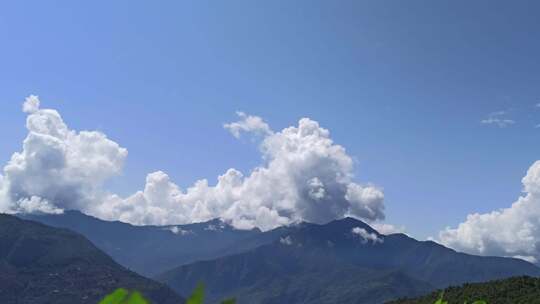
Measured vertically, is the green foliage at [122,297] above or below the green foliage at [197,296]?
below

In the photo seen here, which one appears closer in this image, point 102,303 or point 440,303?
point 102,303

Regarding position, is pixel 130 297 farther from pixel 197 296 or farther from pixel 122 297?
pixel 197 296

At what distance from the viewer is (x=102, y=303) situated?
2371mm

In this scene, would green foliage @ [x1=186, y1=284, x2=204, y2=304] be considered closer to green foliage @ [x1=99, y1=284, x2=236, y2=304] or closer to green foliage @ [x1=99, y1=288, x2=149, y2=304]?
green foliage @ [x1=99, y1=284, x2=236, y2=304]

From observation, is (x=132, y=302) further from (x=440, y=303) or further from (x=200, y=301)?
(x=440, y=303)

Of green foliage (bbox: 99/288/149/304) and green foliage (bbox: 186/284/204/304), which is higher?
green foliage (bbox: 186/284/204/304)

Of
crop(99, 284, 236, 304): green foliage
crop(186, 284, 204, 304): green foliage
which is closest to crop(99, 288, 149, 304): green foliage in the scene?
crop(99, 284, 236, 304): green foliage

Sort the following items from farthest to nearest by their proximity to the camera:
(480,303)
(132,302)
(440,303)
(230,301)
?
(480,303)
(440,303)
(230,301)
(132,302)

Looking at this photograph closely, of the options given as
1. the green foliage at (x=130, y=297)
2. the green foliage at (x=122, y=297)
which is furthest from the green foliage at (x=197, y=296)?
the green foliage at (x=122, y=297)

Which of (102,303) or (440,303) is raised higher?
(440,303)

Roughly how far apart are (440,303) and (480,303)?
13.7 inches

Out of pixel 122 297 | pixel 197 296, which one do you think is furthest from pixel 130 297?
pixel 197 296

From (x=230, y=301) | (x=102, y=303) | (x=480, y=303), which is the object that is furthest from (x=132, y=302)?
(x=480, y=303)

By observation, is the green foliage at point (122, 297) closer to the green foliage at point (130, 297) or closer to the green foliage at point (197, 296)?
the green foliage at point (130, 297)
